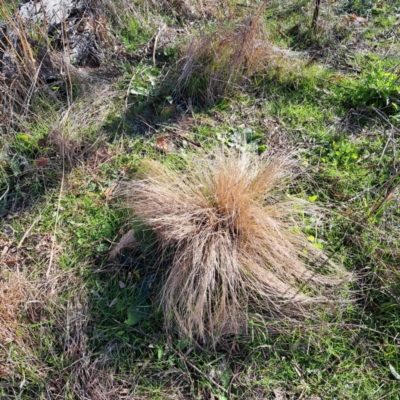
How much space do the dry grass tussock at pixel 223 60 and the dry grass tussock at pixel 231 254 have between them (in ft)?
3.27

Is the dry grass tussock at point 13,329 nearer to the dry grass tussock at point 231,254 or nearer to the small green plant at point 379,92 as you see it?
the dry grass tussock at point 231,254

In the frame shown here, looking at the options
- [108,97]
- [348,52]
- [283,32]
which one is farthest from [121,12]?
[348,52]

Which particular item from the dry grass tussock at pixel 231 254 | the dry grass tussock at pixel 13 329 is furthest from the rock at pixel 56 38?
the dry grass tussock at pixel 13 329

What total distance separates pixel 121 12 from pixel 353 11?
227cm

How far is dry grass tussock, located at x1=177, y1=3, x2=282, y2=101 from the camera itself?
276cm

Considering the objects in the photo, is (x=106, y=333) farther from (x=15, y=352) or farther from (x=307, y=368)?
(x=307, y=368)

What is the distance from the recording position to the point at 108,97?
9.39 feet

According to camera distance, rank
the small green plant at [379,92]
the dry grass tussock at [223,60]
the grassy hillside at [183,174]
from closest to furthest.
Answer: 1. the grassy hillside at [183,174]
2. the small green plant at [379,92]
3. the dry grass tussock at [223,60]

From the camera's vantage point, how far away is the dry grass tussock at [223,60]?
2.76m

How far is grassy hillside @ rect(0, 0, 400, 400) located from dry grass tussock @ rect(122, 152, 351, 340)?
0.27 ft

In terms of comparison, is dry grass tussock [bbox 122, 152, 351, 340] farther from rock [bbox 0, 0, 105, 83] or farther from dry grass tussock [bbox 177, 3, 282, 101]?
rock [bbox 0, 0, 105, 83]

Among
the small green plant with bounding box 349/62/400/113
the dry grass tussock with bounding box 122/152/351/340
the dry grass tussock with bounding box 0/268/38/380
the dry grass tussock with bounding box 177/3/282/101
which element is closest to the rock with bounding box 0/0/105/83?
the dry grass tussock with bounding box 177/3/282/101

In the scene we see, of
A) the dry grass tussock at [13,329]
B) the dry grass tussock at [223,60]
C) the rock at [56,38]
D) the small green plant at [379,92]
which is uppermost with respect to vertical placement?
the rock at [56,38]

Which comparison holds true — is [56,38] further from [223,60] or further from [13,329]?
[13,329]
